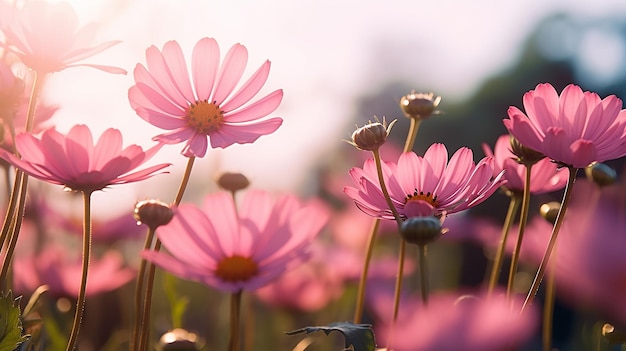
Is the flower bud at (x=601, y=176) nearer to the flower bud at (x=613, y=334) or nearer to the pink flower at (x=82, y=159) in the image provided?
the flower bud at (x=613, y=334)

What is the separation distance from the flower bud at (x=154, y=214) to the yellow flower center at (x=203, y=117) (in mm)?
168

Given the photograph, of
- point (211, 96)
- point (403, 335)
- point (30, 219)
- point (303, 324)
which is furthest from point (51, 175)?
point (303, 324)

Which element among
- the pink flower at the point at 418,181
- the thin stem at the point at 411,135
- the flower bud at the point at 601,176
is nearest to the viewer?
the pink flower at the point at 418,181

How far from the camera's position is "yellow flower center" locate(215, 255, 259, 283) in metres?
0.70

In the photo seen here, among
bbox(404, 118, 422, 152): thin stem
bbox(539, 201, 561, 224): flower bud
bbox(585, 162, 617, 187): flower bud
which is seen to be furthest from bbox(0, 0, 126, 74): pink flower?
bbox(585, 162, 617, 187): flower bud

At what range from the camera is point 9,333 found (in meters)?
0.77

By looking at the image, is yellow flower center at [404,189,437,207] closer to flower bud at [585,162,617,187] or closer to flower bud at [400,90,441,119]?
flower bud at [400,90,441,119]

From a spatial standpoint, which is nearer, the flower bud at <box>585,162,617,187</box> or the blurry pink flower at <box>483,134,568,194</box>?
the blurry pink flower at <box>483,134,568,194</box>

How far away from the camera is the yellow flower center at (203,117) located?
0.92 m

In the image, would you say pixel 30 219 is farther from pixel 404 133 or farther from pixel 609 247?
pixel 404 133

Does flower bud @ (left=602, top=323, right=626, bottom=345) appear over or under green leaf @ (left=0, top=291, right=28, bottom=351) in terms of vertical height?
over

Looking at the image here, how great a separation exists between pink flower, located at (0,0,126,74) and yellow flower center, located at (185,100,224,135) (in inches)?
3.9

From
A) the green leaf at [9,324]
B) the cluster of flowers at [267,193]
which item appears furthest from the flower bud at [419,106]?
the green leaf at [9,324]

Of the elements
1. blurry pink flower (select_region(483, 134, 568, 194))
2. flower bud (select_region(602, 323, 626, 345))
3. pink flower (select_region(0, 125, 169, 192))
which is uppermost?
blurry pink flower (select_region(483, 134, 568, 194))
